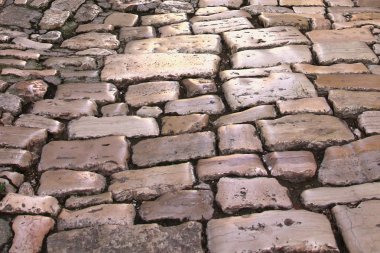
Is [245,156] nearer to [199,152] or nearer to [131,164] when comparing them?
[199,152]

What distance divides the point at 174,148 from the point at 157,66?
77 centimetres

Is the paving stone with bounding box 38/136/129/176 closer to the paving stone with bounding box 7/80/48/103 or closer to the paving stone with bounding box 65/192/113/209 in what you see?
the paving stone with bounding box 65/192/113/209

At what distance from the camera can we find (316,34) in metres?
3.20

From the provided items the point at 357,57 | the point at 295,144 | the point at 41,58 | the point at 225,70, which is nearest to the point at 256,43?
the point at 225,70

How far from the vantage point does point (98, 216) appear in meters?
1.93

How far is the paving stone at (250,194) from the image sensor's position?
1.95 m

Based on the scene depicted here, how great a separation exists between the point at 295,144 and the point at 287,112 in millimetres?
261

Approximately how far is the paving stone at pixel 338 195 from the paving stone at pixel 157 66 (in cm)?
104

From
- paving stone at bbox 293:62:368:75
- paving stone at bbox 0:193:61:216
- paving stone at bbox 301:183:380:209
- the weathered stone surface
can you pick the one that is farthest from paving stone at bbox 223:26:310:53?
paving stone at bbox 0:193:61:216

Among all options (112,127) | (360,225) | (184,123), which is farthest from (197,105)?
(360,225)

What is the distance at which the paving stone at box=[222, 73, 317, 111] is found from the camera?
8.45 feet

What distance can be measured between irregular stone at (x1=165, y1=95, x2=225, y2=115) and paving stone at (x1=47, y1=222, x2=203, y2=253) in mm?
778

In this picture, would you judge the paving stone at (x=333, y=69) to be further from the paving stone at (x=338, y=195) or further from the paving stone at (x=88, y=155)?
the paving stone at (x=88, y=155)

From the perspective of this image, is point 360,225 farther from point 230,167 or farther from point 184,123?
point 184,123
